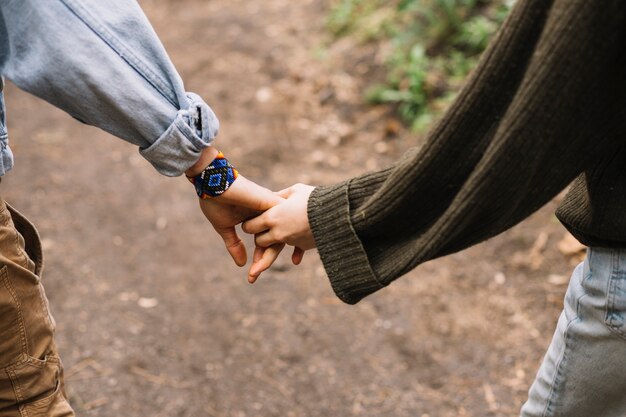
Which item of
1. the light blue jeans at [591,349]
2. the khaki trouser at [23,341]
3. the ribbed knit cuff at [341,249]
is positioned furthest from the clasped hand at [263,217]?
the light blue jeans at [591,349]

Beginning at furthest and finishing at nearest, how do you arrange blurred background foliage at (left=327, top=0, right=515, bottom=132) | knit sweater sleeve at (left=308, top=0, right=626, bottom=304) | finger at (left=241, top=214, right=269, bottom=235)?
blurred background foliage at (left=327, top=0, right=515, bottom=132), finger at (left=241, top=214, right=269, bottom=235), knit sweater sleeve at (left=308, top=0, right=626, bottom=304)

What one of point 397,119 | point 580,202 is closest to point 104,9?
point 580,202

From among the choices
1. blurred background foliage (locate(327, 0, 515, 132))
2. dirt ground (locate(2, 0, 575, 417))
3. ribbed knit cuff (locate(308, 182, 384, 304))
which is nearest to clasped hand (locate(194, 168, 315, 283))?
ribbed knit cuff (locate(308, 182, 384, 304))

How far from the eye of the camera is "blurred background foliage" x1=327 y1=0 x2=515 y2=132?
518cm

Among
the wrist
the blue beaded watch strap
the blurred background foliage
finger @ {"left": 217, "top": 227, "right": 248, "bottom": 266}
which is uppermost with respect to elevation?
the wrist

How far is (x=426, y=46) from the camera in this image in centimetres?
568

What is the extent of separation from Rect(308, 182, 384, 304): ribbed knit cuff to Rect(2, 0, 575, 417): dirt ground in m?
1.47

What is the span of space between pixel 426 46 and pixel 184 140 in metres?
4.19

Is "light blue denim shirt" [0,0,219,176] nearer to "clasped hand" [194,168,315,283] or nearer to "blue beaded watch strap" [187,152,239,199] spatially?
"blue beaded watch strap" [187,152,239,199]

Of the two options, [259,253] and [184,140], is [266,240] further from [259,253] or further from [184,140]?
[184,140]

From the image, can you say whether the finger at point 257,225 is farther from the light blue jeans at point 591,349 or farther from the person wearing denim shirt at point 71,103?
the light blue jeans at point 591,349

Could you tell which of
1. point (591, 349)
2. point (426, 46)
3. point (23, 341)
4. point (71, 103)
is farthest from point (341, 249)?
point (426, 46)

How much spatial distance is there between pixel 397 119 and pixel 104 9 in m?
3.73

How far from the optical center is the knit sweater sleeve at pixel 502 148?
1.31 metres
